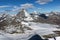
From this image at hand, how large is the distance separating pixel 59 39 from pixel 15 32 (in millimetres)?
81187

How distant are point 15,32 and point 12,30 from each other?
3.21 metres

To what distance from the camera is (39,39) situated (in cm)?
7056

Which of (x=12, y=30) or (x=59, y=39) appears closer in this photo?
(x=59, y=39)

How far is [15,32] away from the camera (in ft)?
447

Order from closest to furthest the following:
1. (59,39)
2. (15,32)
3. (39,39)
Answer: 1. (59,39)
2. (39,39)
3. (15,32)

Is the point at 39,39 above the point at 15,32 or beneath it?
beneath

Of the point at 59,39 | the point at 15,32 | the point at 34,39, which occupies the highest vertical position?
the point at 15,32

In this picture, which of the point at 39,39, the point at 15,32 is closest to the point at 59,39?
the point at 39,39

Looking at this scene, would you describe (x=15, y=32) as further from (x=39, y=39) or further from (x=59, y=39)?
(x=59, y=39)

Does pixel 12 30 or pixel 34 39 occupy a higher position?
pixel 12 30

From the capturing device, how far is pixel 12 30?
448ft

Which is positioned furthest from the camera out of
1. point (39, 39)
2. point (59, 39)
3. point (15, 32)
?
point (15, 32)

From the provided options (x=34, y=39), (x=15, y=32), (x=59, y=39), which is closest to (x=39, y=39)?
(x=34, y=39)

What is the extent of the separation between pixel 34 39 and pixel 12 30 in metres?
67.3
